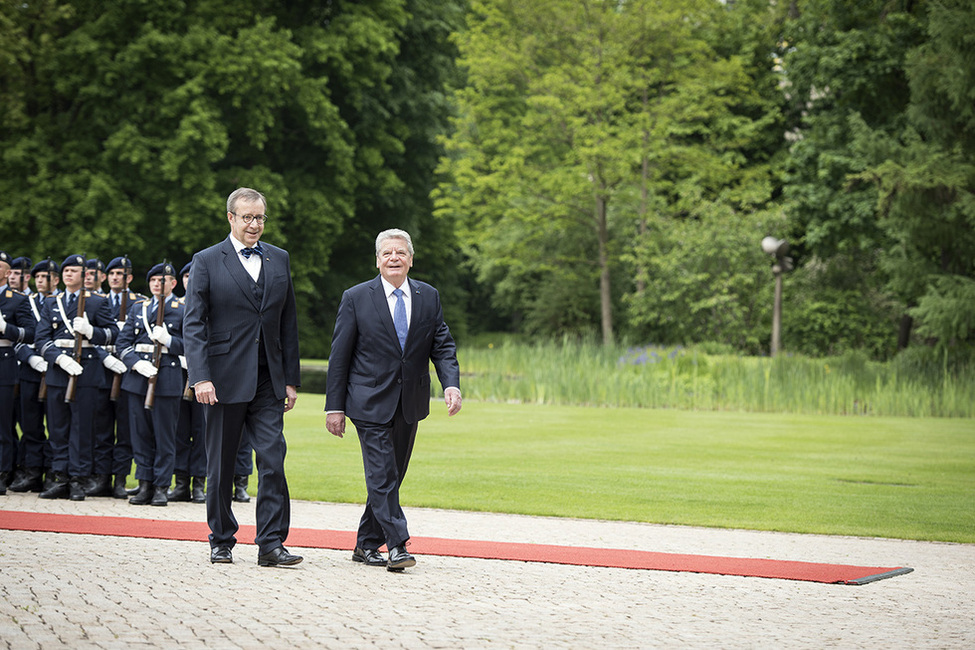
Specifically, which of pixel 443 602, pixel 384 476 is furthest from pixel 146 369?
pixel 443 602

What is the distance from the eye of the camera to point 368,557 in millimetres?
7777

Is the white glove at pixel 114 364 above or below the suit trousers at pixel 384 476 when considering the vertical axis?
above

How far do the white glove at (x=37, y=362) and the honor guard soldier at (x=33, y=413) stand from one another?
0.16 feet

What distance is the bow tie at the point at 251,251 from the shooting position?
7.80 m

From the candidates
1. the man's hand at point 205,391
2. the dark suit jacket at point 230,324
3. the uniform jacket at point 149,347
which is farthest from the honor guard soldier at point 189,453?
the man's hand at point 205,391

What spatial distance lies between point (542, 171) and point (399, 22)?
22.4 feet

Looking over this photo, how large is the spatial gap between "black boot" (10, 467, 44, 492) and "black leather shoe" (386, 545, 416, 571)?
587 centimetres

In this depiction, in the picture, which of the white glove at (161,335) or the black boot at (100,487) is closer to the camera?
the white glove at (161,335)

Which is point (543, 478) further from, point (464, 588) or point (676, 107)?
point (676, 107)

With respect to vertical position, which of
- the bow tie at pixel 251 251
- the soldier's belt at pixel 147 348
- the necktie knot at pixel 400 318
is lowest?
the soldier's belt at pixel 147 348

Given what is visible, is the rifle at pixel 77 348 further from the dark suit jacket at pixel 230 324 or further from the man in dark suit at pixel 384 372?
the man in dark suit at pixel 384 372

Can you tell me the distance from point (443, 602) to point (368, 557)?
137 centimetres

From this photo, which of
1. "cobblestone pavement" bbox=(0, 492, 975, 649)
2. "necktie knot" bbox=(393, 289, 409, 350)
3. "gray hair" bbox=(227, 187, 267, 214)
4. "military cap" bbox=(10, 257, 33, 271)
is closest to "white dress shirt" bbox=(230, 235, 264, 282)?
"gray hair" bbox=(227, 187, 267, 214)

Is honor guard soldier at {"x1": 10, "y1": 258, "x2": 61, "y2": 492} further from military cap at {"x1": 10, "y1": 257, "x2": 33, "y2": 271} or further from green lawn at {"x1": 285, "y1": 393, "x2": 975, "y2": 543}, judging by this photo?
green lawn at {"x1": 285, "y1": 393, "x2": 975, "y2": 543}
